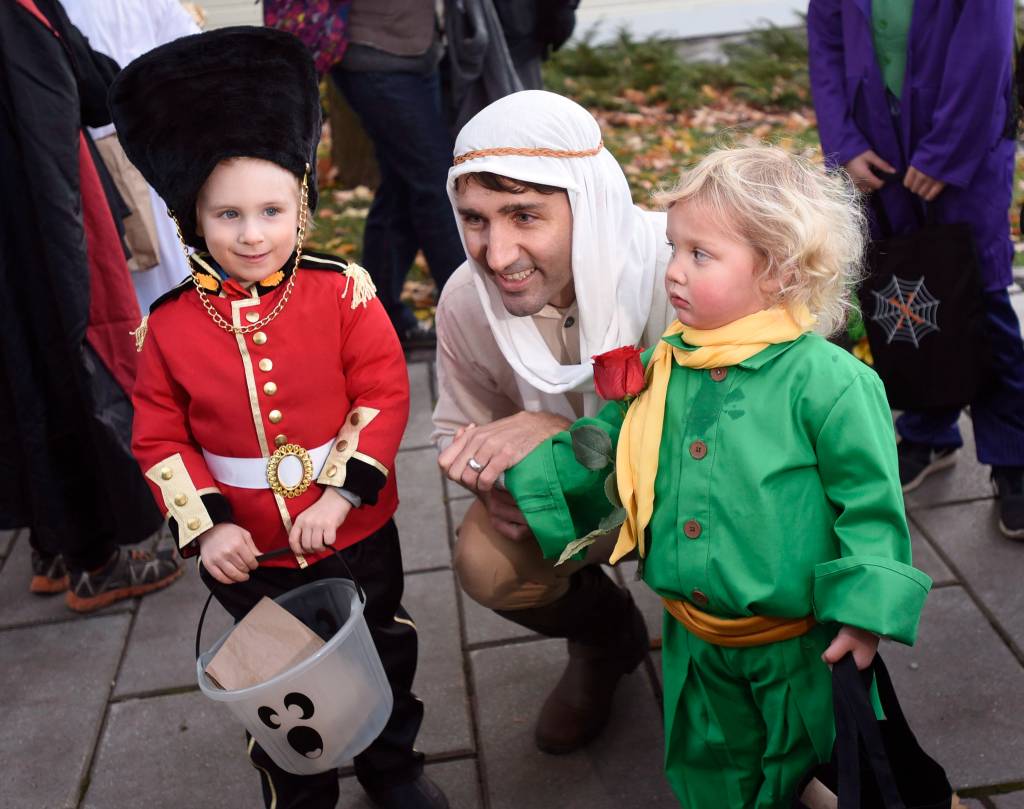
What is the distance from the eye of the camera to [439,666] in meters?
3.25

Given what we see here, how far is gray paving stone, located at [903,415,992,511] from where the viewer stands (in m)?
3.73

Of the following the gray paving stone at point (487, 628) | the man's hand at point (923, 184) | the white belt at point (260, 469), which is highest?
the man's hand at point (923, 184)

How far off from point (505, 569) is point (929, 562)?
151 cm

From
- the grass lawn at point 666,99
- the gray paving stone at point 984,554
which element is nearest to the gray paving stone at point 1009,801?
the gray paving stone at point 984,554

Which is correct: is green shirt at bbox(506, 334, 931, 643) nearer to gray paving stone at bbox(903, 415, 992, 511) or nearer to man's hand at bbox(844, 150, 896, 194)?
man's hand at bbox(844, 150, 896, 194)

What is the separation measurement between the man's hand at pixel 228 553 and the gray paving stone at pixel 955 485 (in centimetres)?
231

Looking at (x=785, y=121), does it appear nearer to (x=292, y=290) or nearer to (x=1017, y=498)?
(x=1017, y=498)

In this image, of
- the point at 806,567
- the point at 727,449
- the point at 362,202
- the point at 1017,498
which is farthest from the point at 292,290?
the point at 362,202

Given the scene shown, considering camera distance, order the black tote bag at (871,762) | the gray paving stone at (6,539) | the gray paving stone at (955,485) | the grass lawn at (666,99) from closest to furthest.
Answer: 1. the black tote bag at (871,762)
2. the gray paving stone at (955,485)
3. the gray paving stone at (6,539)
4. the grass lawn at (666,99)

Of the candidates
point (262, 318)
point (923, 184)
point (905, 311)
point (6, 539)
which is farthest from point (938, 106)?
point (6, 539)

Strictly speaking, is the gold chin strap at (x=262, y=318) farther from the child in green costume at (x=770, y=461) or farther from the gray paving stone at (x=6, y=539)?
the gray paving stone at (x=6, y=539)

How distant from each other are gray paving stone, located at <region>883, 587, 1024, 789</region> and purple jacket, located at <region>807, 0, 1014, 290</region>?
3.37 ft

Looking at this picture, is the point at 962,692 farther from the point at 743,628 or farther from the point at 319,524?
the point at 319,524

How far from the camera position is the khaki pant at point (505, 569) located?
8.64 feet
